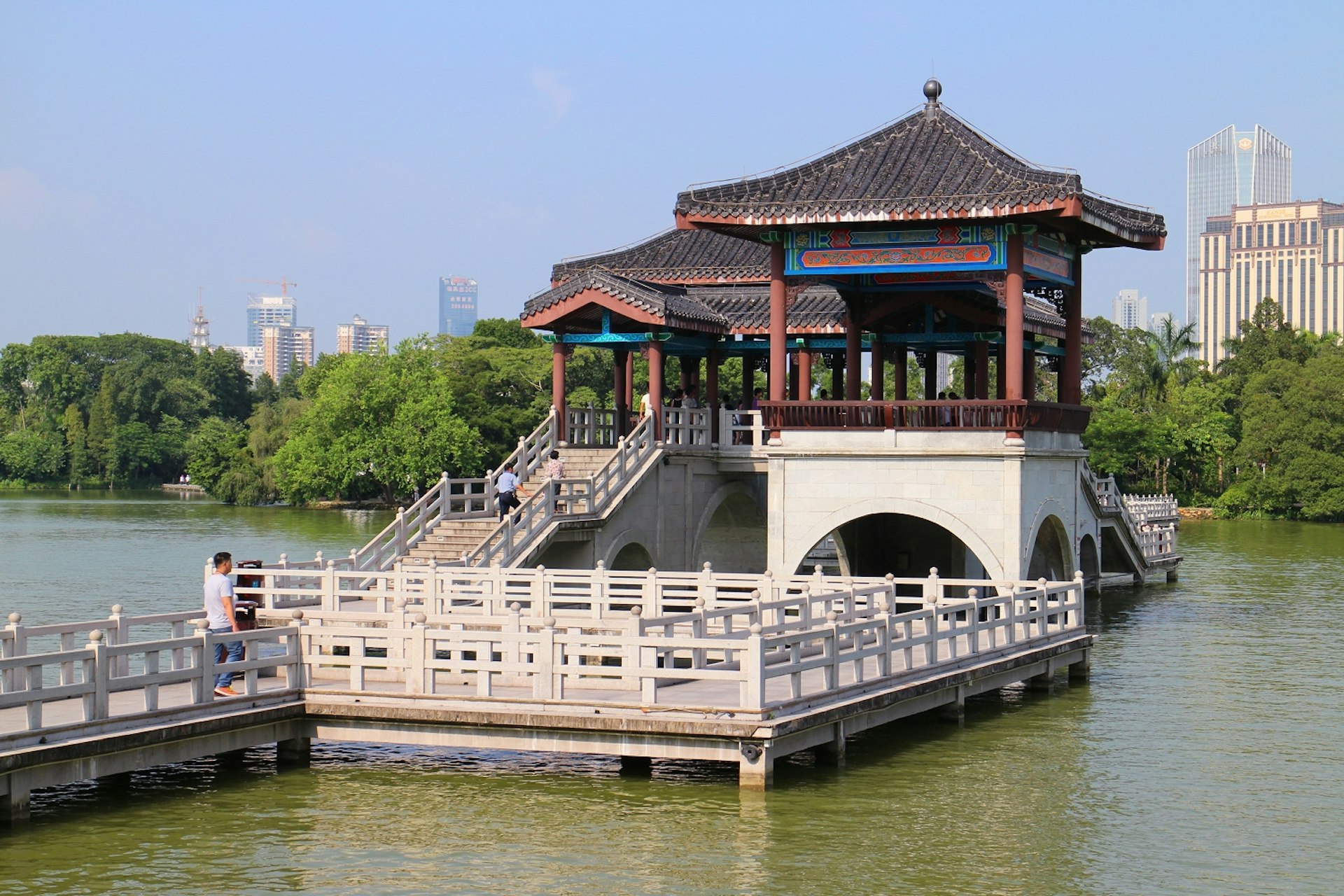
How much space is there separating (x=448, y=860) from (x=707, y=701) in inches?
137

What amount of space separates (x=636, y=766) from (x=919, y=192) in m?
13.3

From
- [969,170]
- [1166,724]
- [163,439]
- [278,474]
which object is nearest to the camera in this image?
[1166,724]

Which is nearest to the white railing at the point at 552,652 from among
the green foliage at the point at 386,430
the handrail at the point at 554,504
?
the handrail at the point at 554,504

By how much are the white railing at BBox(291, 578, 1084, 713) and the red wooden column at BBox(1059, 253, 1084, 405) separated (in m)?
10.2

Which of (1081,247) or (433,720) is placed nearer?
(433,720)

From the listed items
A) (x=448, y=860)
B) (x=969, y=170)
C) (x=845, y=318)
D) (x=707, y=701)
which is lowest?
(x=448, y=860)

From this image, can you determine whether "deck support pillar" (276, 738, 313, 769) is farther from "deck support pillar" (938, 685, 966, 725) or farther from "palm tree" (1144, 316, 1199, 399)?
"palm tree" (1144, 316, 1199, 399)

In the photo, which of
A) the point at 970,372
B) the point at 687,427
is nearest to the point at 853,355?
the point at 687,427

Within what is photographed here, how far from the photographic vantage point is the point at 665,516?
31.0m

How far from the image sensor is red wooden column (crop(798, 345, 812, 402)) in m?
31.5

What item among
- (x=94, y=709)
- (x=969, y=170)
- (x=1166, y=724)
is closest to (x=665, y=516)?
(x=969, y=170)

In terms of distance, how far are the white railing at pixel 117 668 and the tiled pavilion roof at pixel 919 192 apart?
12495 mm

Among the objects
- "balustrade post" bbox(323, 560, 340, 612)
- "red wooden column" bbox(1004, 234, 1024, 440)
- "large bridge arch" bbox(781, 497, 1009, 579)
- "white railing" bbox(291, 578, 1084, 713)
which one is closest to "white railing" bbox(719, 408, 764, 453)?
A: "large bridge arch" bbox(781, 497, 1009, 579)

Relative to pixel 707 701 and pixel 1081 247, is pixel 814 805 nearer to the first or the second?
pixel 707 701
